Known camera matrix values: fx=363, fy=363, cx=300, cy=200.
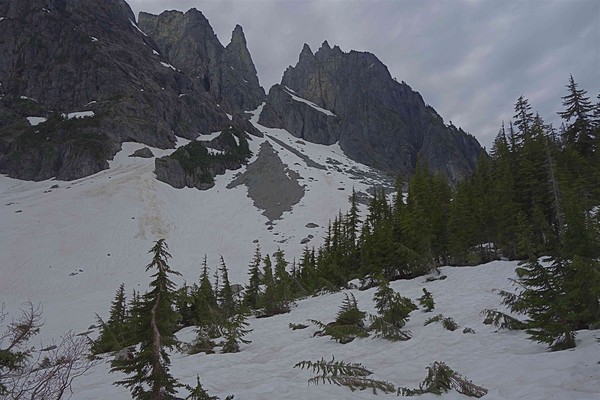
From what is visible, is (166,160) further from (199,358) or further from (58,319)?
(199,358)

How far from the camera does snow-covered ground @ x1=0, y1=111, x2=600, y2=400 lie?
307 inches

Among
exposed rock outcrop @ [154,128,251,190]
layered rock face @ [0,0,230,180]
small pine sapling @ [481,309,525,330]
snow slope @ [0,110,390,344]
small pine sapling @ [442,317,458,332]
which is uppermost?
layered rock face @ [0,0,230,180]

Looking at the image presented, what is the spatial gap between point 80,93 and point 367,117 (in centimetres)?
11338

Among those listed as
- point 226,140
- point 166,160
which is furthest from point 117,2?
point 166,160

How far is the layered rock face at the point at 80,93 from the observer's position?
9612 cm

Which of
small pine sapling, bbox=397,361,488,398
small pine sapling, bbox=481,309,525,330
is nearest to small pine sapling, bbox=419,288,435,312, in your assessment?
small pine sapling, bbox=481,309,525,330

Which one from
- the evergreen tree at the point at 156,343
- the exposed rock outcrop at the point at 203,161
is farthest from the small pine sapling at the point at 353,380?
the exposed rock outcrop at the point at 203,161

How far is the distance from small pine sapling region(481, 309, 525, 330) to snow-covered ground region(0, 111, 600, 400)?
0.33 metres

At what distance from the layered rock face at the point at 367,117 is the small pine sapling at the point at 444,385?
144 meters

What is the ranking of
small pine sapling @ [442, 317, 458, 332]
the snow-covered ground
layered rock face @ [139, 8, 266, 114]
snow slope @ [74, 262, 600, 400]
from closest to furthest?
1. snow slope @ [74, 262, 600, 400]
2. the snow-covered ground
3. small pine sapling @ [442, 317, 458, 332]
4. layered rock face @ [139, 8, 266, 114]

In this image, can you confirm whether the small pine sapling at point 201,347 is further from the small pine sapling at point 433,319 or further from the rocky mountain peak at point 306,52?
the rocky mountain peak at point 306,52

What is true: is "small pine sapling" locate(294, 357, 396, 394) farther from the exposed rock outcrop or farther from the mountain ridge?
A: the exposed rock outcrop

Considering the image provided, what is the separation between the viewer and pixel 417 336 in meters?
11.9

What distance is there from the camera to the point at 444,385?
695 centimetres
